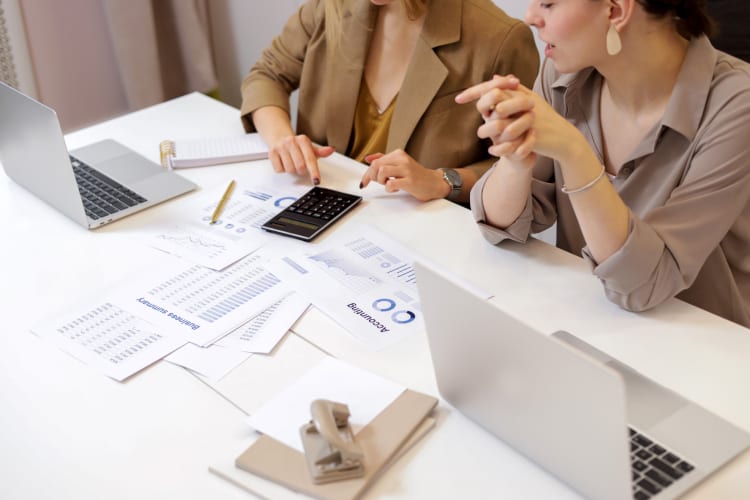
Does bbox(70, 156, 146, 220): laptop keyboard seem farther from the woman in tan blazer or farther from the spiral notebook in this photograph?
the woman in tan blazer

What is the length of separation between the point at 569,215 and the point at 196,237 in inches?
24.8

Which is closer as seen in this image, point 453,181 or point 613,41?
point 613,41

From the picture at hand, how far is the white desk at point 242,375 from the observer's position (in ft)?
3.04

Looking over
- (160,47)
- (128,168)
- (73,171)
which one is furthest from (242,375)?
(160,47)

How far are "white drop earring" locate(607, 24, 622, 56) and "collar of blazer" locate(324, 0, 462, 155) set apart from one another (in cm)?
49

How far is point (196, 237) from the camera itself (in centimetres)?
141

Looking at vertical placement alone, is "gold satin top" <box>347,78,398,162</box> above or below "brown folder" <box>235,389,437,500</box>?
above

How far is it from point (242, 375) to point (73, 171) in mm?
595

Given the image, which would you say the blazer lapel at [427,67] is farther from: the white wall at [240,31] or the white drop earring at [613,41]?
the white wall at [240,31]

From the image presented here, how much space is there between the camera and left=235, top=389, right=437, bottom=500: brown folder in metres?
0.89

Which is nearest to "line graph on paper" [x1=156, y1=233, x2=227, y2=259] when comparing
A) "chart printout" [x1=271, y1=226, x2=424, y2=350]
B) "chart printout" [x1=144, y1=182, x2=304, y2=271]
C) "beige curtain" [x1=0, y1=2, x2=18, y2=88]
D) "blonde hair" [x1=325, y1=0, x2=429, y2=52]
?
"chart printout" [x1=144, y1=182, x2=304, y2=271]

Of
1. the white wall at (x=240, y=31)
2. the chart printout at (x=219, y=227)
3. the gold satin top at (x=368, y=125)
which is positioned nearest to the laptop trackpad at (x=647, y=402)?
the chart printout at (x=219, y=227)

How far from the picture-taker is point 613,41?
45.1 inches

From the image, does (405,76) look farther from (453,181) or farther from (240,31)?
(240,31)
